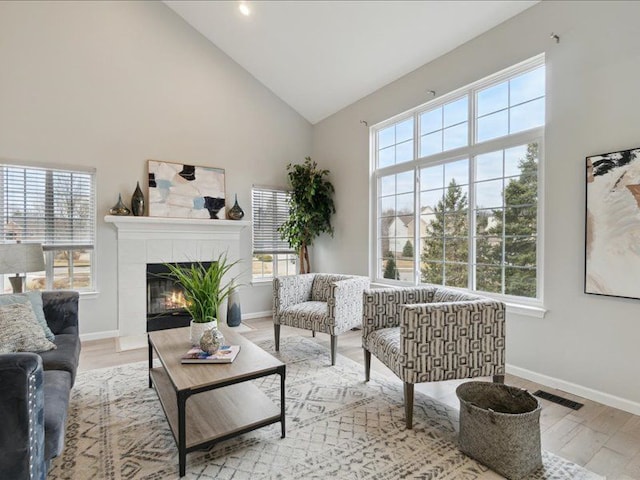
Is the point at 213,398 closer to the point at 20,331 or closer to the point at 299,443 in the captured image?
the point at 299,443

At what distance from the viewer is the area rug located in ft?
5.93

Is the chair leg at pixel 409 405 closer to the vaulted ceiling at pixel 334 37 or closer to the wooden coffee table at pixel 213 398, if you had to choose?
the wooden coffee table at pixel 213 398

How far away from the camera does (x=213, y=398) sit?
7.50 feet

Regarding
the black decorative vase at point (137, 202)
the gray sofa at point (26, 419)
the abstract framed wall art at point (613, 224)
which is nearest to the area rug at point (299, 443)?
the gray sofa at point (26, 419)

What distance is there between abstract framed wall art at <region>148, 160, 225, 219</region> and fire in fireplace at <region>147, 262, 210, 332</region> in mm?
716

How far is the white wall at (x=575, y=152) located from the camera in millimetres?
2436

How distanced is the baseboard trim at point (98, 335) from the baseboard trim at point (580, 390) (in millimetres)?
4352

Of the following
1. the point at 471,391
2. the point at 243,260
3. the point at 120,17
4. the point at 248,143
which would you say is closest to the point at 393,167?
the point at 248,143

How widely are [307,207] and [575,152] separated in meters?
3.26

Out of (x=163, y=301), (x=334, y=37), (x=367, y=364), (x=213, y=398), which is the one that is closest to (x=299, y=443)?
(x=213, y=398)

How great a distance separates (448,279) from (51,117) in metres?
4.70

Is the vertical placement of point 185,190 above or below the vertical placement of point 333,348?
above

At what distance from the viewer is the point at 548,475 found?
1.78 metres

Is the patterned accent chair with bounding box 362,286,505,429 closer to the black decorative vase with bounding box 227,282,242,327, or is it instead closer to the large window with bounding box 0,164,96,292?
the black decorative vase with bounding box 227,282,242,327
